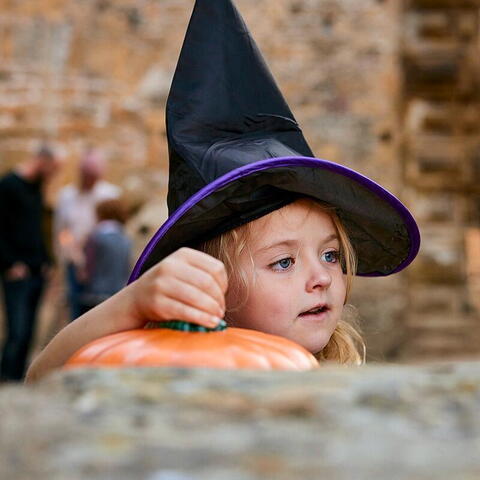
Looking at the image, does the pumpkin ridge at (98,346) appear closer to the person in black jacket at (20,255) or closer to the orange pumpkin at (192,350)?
the orange pumpkin at (192,350)

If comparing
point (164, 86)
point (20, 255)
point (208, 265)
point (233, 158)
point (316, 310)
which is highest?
point (164, 86)

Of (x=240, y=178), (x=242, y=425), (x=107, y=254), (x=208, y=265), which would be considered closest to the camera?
(x=242, y=425)

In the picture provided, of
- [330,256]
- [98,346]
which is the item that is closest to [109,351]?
[98,346]

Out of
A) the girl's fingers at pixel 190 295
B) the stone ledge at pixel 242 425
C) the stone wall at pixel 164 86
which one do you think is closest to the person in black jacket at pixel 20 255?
the stone wall at pixel 164 86

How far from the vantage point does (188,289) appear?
1.21 m

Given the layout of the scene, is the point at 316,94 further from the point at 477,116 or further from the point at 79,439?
the point at 79,439

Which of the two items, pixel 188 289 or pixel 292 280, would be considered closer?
pixel 188 289

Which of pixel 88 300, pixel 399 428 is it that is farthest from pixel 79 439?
pixel 88 300

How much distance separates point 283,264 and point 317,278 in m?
0.07

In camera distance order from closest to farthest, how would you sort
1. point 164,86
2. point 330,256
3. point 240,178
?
point 240,178
point 330,256
point 164,86

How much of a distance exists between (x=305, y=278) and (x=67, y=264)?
3474mm

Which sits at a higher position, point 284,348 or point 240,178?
point 240,178

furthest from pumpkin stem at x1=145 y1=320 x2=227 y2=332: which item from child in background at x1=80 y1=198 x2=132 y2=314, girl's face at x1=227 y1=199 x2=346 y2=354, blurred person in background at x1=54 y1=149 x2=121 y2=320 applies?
blurred person in background at x1=54 y1=149 x2=121 y2=320

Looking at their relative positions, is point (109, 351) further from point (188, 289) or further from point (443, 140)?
point (443, 140)
